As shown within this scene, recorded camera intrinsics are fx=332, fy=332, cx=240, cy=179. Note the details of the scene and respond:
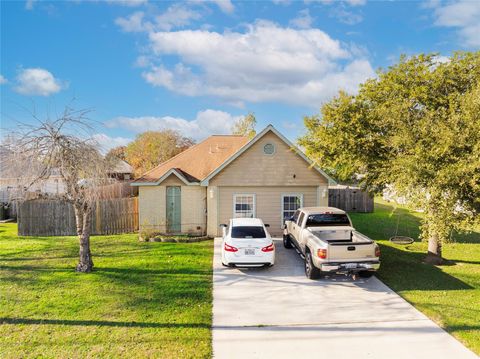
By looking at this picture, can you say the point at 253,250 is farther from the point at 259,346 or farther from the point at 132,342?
the point at 132,342

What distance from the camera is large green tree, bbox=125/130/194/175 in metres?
41.3

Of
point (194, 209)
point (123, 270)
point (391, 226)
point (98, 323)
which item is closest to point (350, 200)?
point (391, 226)

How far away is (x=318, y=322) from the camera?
772cm

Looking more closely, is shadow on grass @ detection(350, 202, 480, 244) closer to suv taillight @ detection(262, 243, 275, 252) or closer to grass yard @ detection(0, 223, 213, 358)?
suv taillight @ detection(262, 243, 275, 252)

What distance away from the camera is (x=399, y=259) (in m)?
13.0

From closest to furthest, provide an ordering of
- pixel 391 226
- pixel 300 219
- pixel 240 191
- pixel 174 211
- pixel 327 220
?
pixel 327 220, pixel 300 219, pixel 240 191, pixel 174 211, pixel 391 226

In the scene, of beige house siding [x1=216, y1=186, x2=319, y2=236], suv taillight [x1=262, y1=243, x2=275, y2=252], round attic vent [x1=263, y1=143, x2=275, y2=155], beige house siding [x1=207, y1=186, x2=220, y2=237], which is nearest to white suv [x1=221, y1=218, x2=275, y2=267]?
suv taillight [x1=262, y1=243, x2=275, y2=252]

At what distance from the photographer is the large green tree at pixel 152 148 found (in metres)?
41.3

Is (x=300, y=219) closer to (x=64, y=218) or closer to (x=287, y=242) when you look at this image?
(x=287, y=242)

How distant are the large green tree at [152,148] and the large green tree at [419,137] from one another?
97.3 ft

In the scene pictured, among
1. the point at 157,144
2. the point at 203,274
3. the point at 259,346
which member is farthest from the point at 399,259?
the point at 157,144

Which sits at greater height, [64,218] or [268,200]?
[268,200]

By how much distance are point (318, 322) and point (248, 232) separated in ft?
14.4

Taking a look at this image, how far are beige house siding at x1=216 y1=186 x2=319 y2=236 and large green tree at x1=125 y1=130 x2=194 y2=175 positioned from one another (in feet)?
83.9
